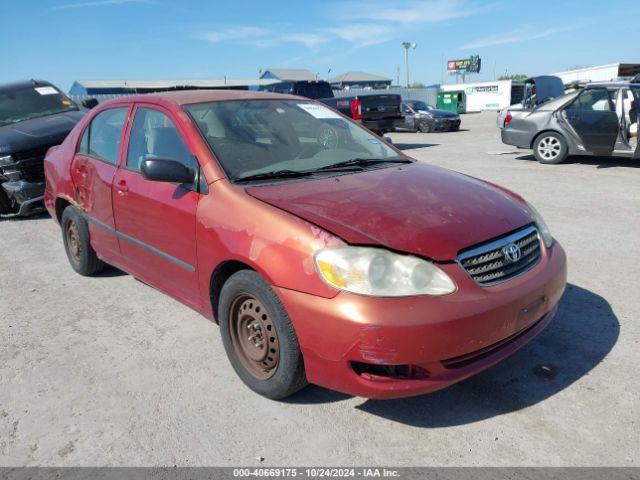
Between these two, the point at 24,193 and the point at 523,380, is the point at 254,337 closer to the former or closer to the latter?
the point at 523,380

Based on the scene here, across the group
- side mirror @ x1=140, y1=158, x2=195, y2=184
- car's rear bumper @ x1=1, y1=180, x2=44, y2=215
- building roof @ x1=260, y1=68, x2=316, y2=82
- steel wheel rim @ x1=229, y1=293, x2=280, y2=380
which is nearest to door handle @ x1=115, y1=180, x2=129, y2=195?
side mirror @ x1=140, y1=158, x2=195, y2=184

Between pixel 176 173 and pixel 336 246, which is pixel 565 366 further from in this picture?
pixel 176 173

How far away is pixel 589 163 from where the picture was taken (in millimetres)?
10219

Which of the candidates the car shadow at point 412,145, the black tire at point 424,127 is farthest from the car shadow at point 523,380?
the black tire at point 424,127

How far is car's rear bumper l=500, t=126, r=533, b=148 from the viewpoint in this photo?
34.6ft

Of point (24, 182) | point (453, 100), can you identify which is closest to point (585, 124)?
point (24, 182)

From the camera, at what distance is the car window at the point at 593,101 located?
9.39 metres

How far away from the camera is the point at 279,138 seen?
11.0 feet

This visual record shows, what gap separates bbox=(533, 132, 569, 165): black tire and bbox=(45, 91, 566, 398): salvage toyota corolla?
7.60m

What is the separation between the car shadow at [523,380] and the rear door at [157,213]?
1.40 metres

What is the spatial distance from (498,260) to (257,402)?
1.44m

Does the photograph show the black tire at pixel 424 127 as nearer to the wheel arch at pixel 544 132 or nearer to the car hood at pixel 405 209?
the wheel arch at pixel 544 132

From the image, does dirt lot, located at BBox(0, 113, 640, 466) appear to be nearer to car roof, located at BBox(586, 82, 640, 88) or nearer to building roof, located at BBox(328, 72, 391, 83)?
car roof, located at BBox(586, 82, 640, 88)

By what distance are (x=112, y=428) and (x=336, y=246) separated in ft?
4.75
